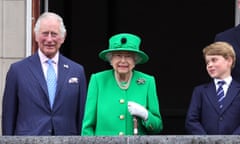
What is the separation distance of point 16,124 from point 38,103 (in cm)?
22

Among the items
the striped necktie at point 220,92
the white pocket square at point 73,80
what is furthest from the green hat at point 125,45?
the striped necktie at point 220,92

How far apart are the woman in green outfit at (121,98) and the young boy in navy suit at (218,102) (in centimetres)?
29

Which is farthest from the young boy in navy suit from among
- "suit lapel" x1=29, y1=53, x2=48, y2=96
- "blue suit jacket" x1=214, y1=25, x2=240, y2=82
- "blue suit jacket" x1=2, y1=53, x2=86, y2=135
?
"suit lapel" x1=29, y1=53, x2=48, y2=96

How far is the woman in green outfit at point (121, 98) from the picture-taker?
7.39 meters

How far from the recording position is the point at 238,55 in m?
7.84

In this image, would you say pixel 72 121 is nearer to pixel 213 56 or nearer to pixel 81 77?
pixel 81 77

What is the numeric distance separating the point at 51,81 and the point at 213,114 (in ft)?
3.86

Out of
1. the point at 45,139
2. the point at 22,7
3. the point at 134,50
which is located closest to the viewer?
the point at 45,139

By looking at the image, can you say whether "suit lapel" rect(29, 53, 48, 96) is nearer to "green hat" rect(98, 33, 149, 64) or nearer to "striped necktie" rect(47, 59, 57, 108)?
"striped necktie" rect(47, 59, 57, 108)

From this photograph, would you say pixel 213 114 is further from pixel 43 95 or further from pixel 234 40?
pixel 43 95

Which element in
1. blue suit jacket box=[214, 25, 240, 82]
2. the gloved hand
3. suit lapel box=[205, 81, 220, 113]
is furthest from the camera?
blue suit jacket box=[214, 25, 240, 82]

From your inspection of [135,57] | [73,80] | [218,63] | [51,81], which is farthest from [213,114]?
[51,81]

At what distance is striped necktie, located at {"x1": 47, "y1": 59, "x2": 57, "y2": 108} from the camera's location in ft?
24.4

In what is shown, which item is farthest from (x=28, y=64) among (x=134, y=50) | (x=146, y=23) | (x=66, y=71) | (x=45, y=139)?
(x=146, y=23)
